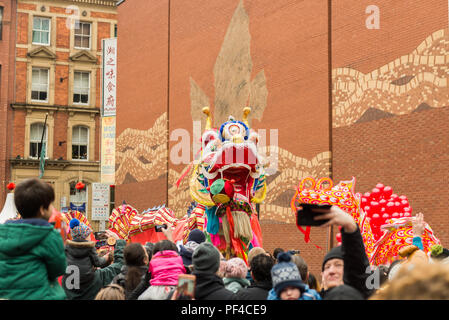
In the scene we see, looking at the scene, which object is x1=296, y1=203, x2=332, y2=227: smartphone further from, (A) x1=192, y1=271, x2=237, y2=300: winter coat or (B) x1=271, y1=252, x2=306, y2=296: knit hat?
(A) x1=192, y1=271, x2=237, y2=300: winter coat

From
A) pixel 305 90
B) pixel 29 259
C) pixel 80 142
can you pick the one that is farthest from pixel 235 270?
pixel 80 142

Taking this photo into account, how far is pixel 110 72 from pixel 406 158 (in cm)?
1720

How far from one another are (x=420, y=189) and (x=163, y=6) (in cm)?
1473

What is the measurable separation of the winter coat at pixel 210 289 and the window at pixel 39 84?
105ft

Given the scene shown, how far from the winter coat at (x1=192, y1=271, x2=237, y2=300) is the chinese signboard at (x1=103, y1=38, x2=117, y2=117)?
935 inches

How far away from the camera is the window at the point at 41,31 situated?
3450cm

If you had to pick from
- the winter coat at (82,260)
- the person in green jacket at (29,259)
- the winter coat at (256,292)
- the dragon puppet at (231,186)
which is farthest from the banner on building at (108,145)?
the person in green jacket at (29,259)

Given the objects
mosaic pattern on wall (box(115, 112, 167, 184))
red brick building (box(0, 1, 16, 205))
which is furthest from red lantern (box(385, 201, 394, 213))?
red brick building (box(0, 1, 16, 205))

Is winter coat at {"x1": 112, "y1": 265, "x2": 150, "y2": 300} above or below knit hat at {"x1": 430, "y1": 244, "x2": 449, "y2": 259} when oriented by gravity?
below

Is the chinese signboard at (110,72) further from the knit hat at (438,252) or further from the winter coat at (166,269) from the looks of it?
the winter coat at (166,269)

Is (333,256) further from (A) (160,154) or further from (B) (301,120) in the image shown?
(A) (160,154)

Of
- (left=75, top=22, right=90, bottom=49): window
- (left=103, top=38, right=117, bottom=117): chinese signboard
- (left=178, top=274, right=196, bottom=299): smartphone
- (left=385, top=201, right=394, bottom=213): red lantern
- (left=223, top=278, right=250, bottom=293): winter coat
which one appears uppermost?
(left=75, top=22, right=90, bottom=49): window

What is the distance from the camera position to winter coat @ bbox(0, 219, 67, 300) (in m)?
3.62

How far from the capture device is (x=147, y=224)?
12602 millimetres
